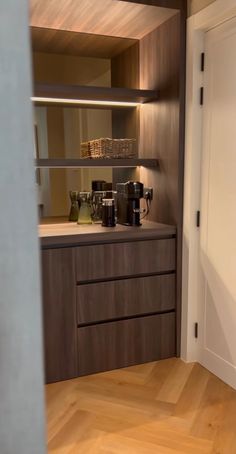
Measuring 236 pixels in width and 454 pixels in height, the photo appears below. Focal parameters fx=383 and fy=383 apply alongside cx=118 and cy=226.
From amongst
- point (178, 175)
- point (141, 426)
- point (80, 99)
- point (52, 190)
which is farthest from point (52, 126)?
point (141, 426)

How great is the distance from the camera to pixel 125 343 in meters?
2.53

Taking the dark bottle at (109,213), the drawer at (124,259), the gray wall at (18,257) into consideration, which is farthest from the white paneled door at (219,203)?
the gray wall at (18,257)

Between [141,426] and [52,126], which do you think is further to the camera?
[52,126]

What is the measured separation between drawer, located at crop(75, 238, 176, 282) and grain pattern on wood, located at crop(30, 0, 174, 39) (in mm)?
1443

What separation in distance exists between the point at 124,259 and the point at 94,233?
0.26 meters

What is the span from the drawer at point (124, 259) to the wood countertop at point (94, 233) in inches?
1.5

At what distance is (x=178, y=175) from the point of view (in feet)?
8.25

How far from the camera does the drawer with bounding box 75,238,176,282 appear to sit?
2.35 meters

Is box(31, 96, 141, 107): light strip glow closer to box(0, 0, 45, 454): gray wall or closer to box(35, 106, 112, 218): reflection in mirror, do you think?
box(35, 106, 112, 218): reflection in mirror

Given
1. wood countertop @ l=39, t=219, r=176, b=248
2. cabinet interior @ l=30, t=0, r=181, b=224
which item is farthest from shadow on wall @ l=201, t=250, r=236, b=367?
cabinet interior @ l=30, t=0, r=181, b=224

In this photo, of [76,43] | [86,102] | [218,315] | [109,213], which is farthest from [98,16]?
[218,315]

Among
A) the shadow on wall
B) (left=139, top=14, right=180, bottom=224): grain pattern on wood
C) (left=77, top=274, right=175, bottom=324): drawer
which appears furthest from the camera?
(left=139, top=14, right=180, bottom=224): grain pattern on wood

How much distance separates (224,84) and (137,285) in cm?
133

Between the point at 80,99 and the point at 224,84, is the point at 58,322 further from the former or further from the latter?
the point at 224,84
